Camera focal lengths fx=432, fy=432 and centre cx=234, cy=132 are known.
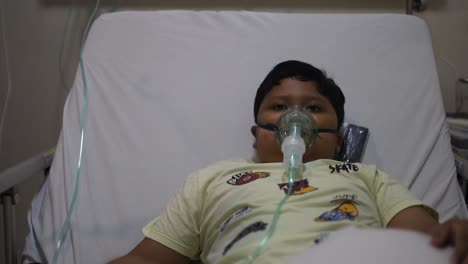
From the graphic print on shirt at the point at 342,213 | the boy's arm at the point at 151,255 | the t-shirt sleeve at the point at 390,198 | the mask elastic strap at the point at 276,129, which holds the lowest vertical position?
the boy's arm at the point at 151,255

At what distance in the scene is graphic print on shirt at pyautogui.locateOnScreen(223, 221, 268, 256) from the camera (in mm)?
913

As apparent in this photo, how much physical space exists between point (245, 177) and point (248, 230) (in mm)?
185

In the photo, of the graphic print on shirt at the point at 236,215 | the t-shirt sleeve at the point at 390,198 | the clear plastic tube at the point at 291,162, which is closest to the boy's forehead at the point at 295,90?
the clear plastic tube at the point at 291,162

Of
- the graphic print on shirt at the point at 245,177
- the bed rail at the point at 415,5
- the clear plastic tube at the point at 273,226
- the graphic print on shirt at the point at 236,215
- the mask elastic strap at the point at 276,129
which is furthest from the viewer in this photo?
the bed rail at the point at 415,5

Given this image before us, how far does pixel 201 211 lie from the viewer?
1084mm

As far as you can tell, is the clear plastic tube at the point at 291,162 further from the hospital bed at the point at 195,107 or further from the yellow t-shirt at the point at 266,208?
the hospital bed at the point at 195,107

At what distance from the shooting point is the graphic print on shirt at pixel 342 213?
0.92 meters

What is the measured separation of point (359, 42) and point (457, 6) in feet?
2.24

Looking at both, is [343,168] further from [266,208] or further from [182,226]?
[182,226]

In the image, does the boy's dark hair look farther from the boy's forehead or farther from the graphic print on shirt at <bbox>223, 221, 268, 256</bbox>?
the graphic print on shirt at <bbox>223, 221, 268, 256</bbox>

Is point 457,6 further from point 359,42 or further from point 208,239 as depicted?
point 208,239

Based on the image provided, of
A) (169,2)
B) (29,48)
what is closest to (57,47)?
(29,48)

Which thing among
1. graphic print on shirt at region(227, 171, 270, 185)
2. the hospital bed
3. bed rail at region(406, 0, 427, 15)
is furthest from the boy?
bed rail at region(406, 0, 427, 15)

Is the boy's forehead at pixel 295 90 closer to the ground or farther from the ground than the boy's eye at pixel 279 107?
farther from the ground
